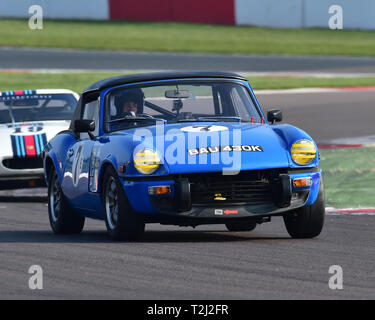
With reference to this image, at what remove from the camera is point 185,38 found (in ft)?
132

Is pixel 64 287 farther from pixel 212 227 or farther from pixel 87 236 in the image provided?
pixel 212 227

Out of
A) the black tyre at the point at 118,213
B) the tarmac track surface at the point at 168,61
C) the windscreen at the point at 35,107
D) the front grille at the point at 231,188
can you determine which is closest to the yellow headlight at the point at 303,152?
the front grille at the point at 231,188

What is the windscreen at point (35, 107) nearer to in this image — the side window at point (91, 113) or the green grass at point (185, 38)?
the side window at point (91, 113)

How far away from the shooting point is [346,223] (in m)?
10.9

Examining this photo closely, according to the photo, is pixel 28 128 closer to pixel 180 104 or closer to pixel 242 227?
pixel 242 227

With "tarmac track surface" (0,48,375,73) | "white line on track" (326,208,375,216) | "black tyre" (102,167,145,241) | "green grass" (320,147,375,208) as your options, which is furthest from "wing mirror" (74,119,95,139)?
"tarmac track surface" (0,48,375,73)

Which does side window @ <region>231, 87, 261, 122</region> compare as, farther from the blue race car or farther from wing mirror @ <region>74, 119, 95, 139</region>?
wing mirror @ <region>74, 119, 95, 139</region>

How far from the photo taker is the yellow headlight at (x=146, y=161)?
28.3ft

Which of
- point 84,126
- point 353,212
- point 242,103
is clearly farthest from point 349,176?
point 84,126

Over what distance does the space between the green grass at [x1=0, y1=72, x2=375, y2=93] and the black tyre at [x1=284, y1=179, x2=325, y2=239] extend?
18774mm

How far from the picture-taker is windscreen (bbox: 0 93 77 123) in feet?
50.6

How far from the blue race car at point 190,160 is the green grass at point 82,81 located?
704 inches

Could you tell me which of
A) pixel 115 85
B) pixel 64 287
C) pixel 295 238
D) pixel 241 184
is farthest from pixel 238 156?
pixel 64 287

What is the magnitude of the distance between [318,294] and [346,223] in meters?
4.55
